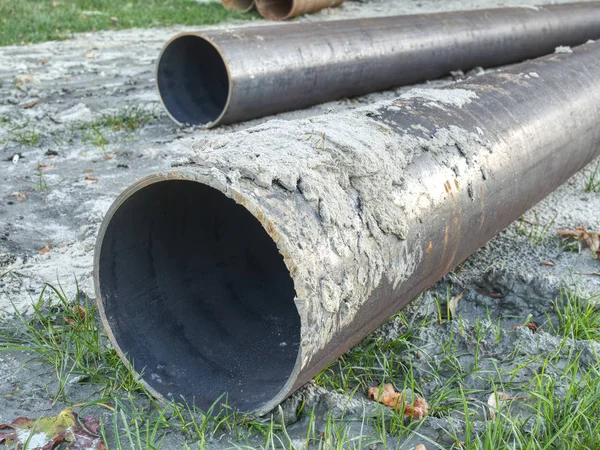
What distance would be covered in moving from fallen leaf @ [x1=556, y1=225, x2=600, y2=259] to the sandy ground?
0.24 ft

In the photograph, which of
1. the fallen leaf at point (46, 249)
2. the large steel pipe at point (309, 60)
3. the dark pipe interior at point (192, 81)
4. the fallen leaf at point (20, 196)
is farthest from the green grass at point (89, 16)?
the fallen leaf at point (46, 249)

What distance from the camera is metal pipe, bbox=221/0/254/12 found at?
437 inches

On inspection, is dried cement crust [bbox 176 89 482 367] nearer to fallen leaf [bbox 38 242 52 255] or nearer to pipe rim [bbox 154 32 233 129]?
fallen leaf [bbox 38 242 52 255]

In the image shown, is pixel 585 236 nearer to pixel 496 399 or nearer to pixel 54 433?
pixel 496 399

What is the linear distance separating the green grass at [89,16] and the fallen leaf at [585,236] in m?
6.92

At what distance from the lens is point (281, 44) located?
550 centimetres

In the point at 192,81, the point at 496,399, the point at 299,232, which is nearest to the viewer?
the point at 299,232

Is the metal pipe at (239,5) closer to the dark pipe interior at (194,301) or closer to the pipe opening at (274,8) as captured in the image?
the pipe opening at (274,8)

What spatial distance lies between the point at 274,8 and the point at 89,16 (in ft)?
10.3

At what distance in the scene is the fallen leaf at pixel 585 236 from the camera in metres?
3.42

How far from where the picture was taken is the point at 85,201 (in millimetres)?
3969

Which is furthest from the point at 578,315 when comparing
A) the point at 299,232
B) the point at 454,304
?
the point at 299,232

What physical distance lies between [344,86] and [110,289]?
419cm

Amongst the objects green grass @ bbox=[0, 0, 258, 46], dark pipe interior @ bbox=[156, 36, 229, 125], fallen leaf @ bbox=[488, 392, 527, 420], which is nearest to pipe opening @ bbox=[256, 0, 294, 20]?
green grass @ bbox=[0, 0, 258, 46]
